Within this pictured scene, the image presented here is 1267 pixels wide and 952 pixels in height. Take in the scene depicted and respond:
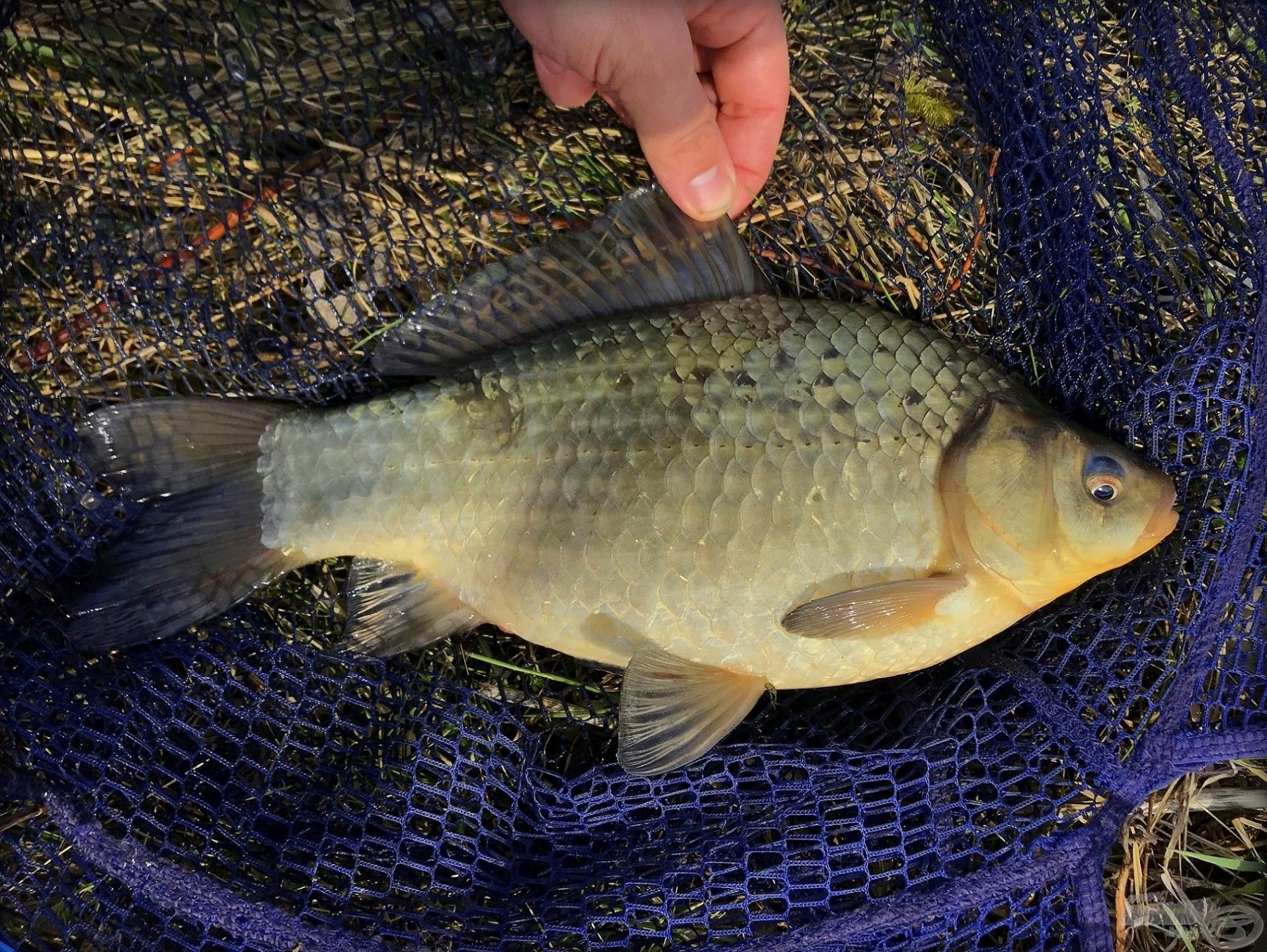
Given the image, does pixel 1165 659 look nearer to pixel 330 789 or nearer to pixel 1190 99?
pixel 1190 99

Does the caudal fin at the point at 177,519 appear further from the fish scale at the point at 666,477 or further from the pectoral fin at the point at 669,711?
the pectoral fin at the point at 669,711

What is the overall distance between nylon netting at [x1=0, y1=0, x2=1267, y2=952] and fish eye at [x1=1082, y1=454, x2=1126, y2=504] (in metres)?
0.20

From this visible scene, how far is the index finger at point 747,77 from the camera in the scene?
1795 millimetres

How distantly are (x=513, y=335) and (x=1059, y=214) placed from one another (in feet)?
3.58

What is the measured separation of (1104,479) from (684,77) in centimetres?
100

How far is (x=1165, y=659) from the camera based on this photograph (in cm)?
171

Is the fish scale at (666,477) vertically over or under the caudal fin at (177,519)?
under

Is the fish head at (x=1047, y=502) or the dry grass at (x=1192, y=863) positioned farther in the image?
the dry grass at (x=1192, y=863)

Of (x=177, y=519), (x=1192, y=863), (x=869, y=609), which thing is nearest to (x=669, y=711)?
(x=869, y=609)

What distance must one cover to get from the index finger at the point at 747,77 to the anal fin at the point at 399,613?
38.1 inches

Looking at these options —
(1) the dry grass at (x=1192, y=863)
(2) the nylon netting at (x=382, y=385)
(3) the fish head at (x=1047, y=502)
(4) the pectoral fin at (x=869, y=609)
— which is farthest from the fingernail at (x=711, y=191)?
(1) the dry grass at (x=1192, y=863)

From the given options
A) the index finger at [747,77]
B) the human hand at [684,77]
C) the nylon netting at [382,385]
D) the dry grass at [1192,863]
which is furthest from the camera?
the dry grass at [1192,863]

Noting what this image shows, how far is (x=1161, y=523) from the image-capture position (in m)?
1.65

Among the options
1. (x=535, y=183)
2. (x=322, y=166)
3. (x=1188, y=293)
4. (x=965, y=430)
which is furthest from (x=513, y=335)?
(x=1188, y=293)
